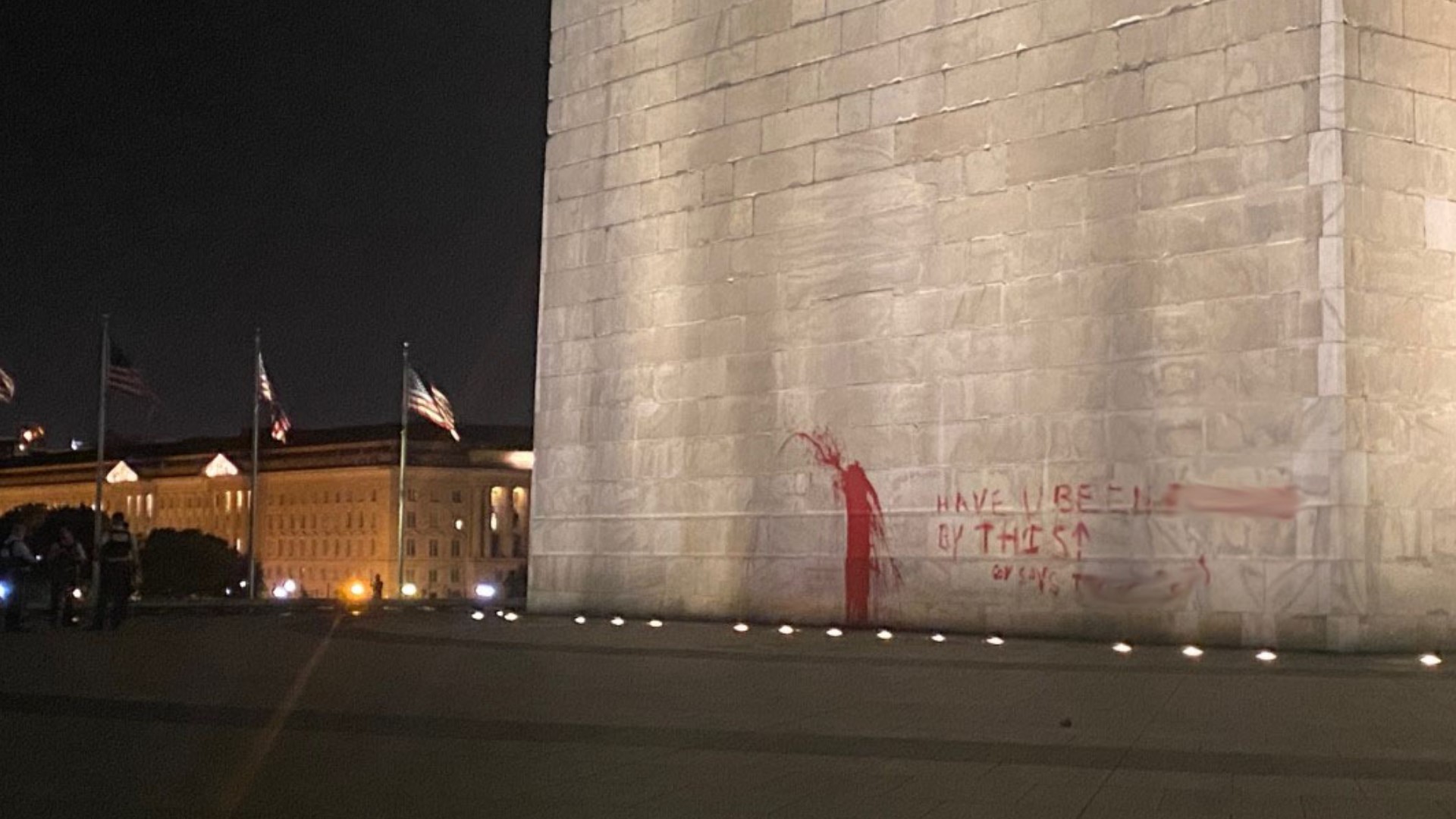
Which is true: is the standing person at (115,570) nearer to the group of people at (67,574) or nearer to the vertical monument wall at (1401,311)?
the group of people at (67,574)

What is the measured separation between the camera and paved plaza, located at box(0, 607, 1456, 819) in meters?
9.30

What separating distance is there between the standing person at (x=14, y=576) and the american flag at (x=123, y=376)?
61.0 ft

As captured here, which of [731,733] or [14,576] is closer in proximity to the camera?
[731,733]

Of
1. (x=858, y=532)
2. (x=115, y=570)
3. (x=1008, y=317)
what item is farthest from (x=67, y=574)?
(x=1008, y=317)

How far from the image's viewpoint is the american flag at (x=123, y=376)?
43469 mm

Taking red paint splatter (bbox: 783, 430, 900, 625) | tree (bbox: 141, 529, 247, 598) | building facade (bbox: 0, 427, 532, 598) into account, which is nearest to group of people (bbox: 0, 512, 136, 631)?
red paint splatter (bbox: 783, 430, 900, 625)

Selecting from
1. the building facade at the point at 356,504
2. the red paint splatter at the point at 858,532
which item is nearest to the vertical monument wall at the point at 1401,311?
the red paint splatter at the point at 858,532

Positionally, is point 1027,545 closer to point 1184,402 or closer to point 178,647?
point 1184,402

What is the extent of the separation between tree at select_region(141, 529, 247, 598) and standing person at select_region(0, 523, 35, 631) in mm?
58640

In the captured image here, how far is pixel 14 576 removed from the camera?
987 inches

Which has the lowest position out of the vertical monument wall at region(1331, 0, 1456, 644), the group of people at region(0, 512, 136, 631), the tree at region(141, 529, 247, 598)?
the tree at region(141, 529, 247, 598)

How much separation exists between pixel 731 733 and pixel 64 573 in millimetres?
16803

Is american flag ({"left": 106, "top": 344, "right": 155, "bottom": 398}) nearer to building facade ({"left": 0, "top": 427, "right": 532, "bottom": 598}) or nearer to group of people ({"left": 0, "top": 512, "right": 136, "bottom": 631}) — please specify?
group of people ({"left": 0, "top": 512, "right": 136, "bottom": 631})

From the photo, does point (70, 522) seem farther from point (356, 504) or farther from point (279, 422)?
point (279, 422)
